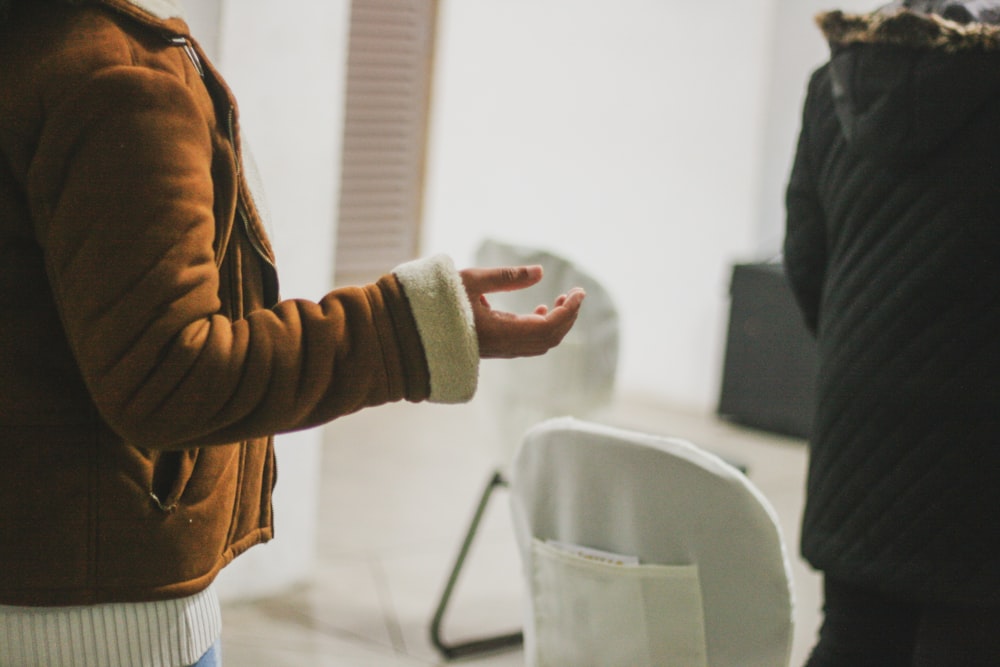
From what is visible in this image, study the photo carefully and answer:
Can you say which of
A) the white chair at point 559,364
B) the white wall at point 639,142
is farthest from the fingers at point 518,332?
the white wall at point 639,142

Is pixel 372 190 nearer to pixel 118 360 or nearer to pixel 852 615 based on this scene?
pixel 852 615

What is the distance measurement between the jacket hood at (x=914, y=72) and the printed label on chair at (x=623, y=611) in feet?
1.98

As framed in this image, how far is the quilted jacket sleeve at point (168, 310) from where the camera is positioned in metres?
0.73

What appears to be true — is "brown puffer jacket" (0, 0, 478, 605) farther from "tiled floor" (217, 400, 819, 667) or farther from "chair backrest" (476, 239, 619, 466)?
"tiled floor" (217, 400, 819, 667)

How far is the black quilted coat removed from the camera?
1354mm

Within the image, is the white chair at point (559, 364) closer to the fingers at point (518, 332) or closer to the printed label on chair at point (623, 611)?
the printed label on chair at point (623, 611)

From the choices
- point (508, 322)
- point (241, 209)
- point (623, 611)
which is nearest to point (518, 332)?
point (508, 322)

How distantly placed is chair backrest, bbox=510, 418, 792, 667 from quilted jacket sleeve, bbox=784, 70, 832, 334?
55 centimetres

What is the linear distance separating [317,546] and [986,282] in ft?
7.29

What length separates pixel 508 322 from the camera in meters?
0.84

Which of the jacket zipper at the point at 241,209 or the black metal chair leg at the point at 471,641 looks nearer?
the jacket zipper at the point at 241,209

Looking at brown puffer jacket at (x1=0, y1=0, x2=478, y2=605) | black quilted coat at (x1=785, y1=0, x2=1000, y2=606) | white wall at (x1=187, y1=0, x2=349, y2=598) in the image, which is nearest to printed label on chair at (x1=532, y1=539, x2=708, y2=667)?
black quilted coat at (x1=785, y1=0, x2=1000, y2=606)

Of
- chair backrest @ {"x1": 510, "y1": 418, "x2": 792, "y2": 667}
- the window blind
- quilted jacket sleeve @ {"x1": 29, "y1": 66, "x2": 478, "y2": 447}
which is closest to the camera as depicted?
quilted jacket sleeve @ {"x1": 29, "y1": 66, "x2": 478, "y2": 447}

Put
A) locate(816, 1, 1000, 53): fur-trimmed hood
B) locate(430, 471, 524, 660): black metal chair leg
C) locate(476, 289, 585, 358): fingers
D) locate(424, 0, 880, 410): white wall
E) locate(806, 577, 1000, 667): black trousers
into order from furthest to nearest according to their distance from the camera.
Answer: locate(424, 0, 880, 410): white wall → locate(430, 471, 524, 660): black metal chair leg → locate(806, 577, 1000, 667): black trousers → locate(816, 1, 1000, 53): fur-trimmed hood → locate(476, 289, 585, 358): fingers
